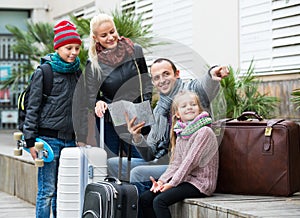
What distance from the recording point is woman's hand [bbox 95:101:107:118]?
5.79m

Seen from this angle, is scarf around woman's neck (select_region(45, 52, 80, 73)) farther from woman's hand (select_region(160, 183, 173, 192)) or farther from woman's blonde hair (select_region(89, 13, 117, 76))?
woman's hand (select_region(160, 183, 173, 192))

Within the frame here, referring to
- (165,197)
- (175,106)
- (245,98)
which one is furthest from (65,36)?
(245,98)

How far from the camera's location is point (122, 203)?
17.7 ft

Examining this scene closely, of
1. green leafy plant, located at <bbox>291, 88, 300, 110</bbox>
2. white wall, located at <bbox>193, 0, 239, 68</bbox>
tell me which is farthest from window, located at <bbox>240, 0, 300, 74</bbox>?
green leafy plant, located at <bbox>291, 88, 300, 110</bbox>

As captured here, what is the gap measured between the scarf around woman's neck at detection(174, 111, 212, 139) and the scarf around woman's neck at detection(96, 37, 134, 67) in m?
→ 0.67

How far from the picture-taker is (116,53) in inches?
230

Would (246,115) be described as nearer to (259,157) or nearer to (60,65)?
(259,157)

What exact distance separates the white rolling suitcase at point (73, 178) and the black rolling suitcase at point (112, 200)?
48 centimetres

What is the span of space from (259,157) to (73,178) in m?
1.38

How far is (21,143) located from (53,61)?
0.81 m

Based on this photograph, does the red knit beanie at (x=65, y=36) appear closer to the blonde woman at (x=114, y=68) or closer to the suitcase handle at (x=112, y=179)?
the blonde woman at (x=114, y=68)

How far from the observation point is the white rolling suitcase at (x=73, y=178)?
19.7ft

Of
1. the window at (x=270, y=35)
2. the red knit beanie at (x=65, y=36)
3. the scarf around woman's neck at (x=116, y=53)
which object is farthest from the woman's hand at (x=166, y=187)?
the window at (x=270, y=35)

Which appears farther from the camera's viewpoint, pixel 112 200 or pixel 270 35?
pixel 270 35
